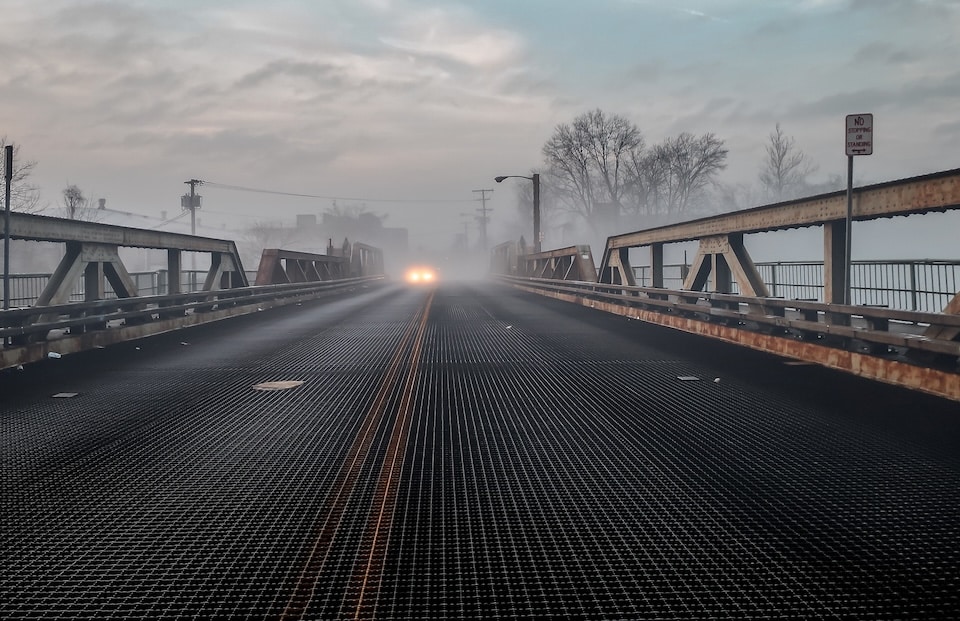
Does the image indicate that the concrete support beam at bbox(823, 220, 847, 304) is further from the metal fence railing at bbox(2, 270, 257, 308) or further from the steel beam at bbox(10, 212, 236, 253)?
the metal fence railing at bbox(2, 270, 257, 308)

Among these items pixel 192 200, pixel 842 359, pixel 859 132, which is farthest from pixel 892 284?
pixel 192 200

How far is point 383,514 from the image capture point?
16.0 ft

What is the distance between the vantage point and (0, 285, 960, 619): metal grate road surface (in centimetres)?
369

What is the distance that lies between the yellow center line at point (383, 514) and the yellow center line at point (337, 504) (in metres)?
0.20

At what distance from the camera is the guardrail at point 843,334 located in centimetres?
871

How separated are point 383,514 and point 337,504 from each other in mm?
367

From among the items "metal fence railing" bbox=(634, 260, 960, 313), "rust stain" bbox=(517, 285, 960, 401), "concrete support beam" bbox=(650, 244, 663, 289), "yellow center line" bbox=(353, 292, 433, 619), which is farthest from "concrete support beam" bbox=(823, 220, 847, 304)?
"concrete support beam" bbox=(650, 244, 663, 289)

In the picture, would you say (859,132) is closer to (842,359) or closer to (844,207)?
(844,207)

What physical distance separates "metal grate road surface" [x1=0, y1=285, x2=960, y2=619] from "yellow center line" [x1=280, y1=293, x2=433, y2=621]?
2 centimetres

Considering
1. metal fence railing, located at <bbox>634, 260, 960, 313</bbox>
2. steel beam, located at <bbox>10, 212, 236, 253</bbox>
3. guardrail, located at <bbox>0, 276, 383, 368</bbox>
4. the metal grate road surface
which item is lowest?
the metal grate road surface

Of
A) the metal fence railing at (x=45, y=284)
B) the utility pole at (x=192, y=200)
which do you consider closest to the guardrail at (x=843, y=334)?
the metal fence railing at (x=45, y=284)

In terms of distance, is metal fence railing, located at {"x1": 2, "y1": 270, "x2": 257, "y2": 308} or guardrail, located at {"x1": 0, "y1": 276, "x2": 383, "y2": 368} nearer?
guardrail, located at {"x1": 0, "y1": 276, "x2": 383, "y2": 368}

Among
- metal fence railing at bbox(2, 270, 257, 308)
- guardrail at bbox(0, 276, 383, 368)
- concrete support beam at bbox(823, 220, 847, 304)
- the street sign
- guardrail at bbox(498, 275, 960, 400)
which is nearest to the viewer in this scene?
guardrail at bbox(498, 275, 960, 400)

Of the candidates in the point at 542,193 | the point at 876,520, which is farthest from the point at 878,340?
the point at 542,193
